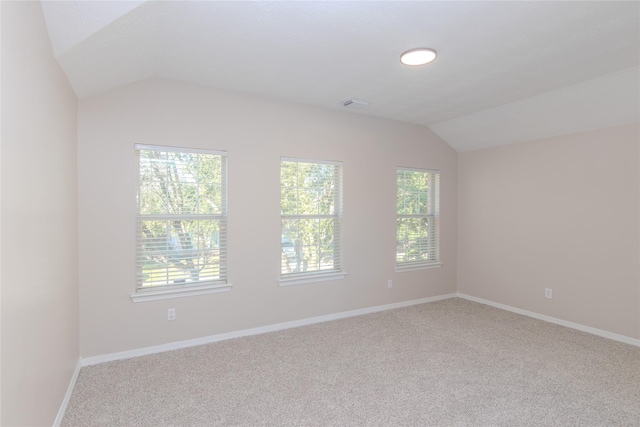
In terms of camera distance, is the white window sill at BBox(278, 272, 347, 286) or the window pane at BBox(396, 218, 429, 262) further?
the window pane at BBox(396, 218, 429, 262)

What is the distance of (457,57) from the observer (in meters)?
2.68

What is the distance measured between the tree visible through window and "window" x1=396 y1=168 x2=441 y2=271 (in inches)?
97.7

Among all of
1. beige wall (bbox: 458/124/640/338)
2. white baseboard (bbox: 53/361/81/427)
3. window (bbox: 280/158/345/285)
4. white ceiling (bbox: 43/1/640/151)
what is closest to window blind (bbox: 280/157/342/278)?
window (bbox: 280/158/345/285)

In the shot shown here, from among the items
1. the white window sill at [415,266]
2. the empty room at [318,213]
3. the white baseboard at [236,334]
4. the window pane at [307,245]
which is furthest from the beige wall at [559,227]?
the window pane at [307,245]

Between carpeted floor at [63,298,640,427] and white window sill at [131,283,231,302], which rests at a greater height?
white window sill at [131,283,231,302]

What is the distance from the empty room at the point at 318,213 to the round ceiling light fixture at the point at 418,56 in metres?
0.02

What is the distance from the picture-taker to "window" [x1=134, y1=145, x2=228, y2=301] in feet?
10.4

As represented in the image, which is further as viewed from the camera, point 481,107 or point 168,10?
point 481,107

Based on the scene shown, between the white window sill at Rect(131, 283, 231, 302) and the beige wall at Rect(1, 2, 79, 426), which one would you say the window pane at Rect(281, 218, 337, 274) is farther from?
the beige wall at Rect(1, 2, 79, 426)

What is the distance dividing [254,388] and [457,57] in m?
2.97

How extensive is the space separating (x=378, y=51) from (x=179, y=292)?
9.04 feet

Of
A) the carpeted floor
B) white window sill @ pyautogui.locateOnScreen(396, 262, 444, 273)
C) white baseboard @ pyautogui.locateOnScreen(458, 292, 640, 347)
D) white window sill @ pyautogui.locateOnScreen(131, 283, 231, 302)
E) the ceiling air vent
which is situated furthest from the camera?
white window sill @ pyautogui.locateOnScreen(396, 262, 444, 273)

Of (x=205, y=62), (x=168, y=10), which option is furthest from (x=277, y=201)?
(x=168, y=10)

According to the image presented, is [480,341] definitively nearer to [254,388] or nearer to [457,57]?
[254,388]
